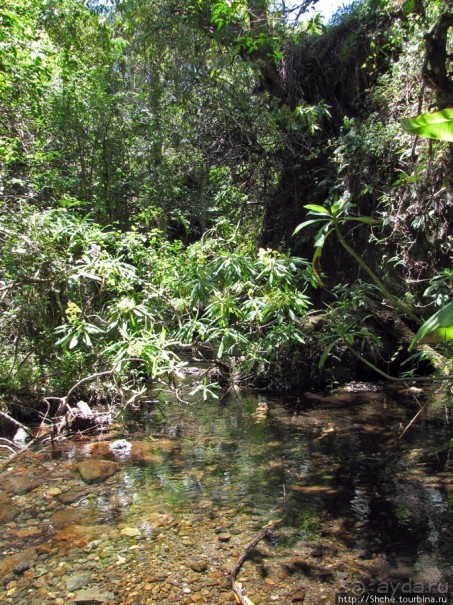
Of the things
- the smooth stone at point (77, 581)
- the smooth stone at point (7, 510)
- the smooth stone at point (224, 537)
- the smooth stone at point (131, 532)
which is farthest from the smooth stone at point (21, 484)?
the smooth stone at point (224, 537)

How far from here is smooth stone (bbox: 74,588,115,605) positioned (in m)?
2.79

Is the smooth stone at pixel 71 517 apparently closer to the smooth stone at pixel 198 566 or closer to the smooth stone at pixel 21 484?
the smooth stone at pixel 21 484

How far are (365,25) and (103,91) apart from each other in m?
5.14

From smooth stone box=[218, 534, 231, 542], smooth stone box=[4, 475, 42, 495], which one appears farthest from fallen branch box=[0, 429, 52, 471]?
smooth stone box=[218, 534, 231, 542]

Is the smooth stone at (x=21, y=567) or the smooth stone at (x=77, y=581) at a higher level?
the smooth stone at (x=77, y=581)

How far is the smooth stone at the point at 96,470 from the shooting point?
4465mm

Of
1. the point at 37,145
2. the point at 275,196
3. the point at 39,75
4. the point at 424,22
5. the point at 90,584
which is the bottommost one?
the point at 90,584

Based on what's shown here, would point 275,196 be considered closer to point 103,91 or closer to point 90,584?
point 103,91

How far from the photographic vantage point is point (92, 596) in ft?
9.30

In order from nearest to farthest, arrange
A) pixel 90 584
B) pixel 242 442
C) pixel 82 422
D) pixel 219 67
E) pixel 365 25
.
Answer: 1. pixel 90 584
2. pixel 242 442
3. pixel 82 422
4. pixel 219 67
5. pixel 365 25

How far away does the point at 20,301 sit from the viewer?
624 cm

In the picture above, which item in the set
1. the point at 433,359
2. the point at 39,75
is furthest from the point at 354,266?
the point at 39,75

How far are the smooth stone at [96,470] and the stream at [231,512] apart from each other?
20mm

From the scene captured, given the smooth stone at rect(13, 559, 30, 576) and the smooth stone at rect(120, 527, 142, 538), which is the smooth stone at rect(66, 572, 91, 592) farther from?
the smooth stone at rect(120, 527, 142, 538)
